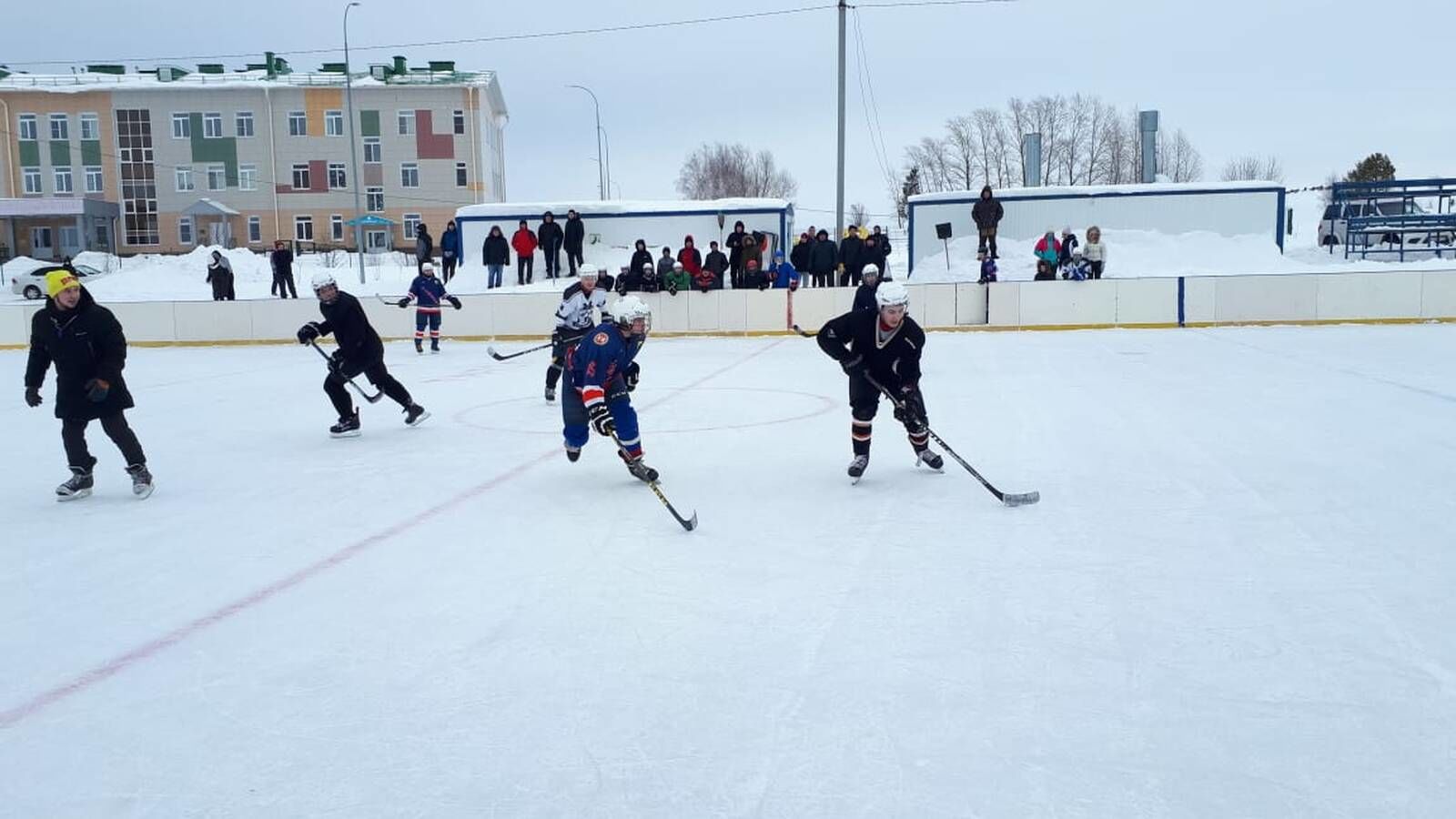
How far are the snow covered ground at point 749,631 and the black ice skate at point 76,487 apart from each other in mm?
132

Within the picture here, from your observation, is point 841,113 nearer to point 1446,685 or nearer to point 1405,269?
point 1405,269

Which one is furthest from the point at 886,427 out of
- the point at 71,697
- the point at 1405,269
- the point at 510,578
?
the point at 1405,269

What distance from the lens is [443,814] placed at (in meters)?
2.53

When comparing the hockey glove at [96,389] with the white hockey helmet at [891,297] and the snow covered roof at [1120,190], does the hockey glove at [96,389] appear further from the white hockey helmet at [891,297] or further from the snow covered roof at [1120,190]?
the snow covered roof at [1120,190]

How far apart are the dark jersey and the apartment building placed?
43486mm

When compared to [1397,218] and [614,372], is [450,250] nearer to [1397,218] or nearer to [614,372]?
[614,372]

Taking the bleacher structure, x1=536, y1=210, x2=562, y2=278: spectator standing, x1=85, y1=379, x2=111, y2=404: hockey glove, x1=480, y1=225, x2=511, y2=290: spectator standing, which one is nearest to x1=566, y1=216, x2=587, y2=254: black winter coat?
x1=536, y1=210, x2=562, y2=278: spectator standing

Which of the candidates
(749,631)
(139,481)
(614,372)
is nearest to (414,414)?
(139,481)

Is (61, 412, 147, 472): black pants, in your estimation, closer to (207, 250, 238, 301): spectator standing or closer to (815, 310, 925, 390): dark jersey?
(815, 310, 925, 390): dark jersey

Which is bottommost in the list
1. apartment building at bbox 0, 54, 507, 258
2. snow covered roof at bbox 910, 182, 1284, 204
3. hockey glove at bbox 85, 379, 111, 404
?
hockey glove at bbox 85, 379, 111, 404

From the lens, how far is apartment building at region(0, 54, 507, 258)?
1848 inches

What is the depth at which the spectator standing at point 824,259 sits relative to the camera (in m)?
19.5

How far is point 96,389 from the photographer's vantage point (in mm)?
6086

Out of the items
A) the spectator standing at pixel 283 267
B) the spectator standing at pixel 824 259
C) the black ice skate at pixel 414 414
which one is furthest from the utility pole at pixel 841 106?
the black ice skate at pixel 414 414
